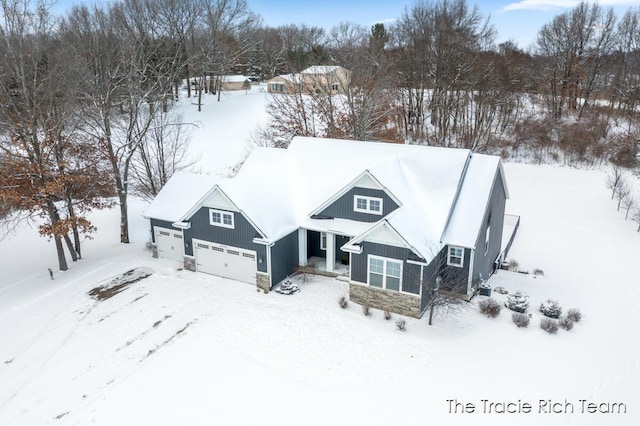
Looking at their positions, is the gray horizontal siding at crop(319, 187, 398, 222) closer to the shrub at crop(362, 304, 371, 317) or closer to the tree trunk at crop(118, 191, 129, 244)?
the shrub at crop(362, 304, 371, 317)

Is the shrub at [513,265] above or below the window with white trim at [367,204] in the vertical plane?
below

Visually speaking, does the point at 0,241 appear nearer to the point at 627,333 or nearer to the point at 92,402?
the point at 92,402

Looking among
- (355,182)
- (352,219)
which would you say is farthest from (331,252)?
(355,182)

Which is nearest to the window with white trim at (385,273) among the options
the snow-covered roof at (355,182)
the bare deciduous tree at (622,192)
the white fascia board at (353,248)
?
the white fascia board at (353,248)

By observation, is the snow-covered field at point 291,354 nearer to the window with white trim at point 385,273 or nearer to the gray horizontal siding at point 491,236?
the gray horizontal siding at point 491,236

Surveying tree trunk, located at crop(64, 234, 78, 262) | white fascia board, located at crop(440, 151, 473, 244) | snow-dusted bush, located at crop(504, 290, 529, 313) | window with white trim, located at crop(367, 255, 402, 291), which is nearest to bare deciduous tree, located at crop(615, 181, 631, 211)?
white fascia board, located at crop(440, 151, 473, 244)

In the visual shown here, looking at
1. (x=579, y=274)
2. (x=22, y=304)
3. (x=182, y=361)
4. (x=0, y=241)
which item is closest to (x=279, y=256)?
(x=182, y=361)

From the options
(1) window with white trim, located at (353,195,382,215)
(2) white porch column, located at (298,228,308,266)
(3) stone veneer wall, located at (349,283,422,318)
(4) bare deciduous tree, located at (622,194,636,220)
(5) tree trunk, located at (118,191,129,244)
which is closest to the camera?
(3) stone veneer wall, located at (349,283,422,318)

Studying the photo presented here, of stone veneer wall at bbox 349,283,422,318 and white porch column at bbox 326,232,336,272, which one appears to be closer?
stone veneer wall at bbox 349,283,422,318
